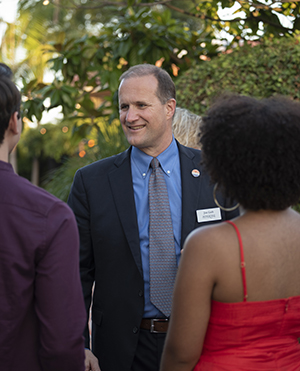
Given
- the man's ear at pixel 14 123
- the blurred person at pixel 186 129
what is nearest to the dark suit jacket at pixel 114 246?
the blurred person at pixel 186 129

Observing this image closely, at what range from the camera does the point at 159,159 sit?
8.14 feet

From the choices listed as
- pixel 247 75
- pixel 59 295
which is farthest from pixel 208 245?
pixel 247 75

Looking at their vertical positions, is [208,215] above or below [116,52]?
below

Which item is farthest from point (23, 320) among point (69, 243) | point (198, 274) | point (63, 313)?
point (198, 274)

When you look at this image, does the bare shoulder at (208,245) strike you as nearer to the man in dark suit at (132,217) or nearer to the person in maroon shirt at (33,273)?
the person in maroon shirt at (33,273)

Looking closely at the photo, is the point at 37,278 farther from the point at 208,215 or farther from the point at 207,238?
the point at 208,215

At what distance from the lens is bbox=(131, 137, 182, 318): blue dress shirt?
2.22 m

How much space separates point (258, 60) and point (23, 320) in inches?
159

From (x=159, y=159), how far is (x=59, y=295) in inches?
48.2

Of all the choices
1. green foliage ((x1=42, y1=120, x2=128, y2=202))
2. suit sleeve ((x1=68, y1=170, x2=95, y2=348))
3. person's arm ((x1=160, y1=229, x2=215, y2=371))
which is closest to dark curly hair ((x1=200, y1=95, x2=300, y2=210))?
person's arm ((x1=160, y1=229, x2=215, y2=371))

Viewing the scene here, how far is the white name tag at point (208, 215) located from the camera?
2.34 m

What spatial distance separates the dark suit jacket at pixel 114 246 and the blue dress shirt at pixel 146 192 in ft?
0.14

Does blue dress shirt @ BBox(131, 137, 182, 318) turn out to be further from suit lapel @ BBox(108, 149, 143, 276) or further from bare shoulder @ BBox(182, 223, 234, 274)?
bare shoulder @ BBox(182, 223, 234, 274)

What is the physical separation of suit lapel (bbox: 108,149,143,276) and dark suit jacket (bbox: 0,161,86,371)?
76 centimetres
